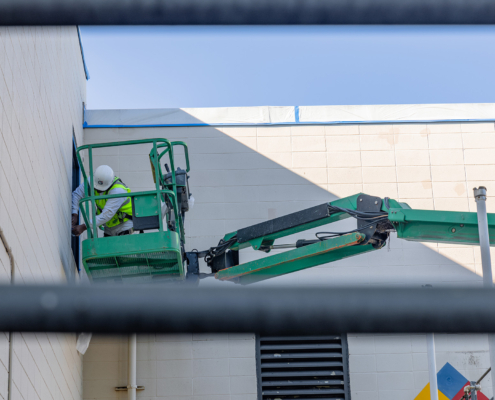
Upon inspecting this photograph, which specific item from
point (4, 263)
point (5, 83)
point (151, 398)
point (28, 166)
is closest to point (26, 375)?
point (4, 263)

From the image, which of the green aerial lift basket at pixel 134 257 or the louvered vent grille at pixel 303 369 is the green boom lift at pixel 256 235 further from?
the louvered vent grille at pixel 303 369

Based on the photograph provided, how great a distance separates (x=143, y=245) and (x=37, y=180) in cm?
181

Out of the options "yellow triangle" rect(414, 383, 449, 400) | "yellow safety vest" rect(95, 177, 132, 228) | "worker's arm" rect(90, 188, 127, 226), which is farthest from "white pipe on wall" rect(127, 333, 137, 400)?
"yellow triangle" rect(414, 383, 449, 400)

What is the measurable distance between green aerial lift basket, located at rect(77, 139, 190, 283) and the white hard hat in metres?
0.25

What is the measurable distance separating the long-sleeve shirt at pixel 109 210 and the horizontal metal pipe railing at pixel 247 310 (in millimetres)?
7151

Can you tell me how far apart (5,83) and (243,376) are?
21.3 feet

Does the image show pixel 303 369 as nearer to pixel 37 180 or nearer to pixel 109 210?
pixel 109 210

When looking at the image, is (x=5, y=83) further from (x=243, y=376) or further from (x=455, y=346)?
(x=455, y=346)

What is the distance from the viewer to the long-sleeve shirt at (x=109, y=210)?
7.76 metres

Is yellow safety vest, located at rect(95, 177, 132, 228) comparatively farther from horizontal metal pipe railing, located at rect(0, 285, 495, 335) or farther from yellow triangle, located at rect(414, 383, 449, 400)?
horizontal metal pipe railing, located at rect(0, 285, 495, 335)

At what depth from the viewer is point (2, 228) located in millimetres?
4188

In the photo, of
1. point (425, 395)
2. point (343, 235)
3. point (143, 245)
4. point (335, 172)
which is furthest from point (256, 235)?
point (425, 395)

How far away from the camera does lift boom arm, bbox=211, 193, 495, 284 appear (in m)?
6.92

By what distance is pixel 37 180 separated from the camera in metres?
5.89
